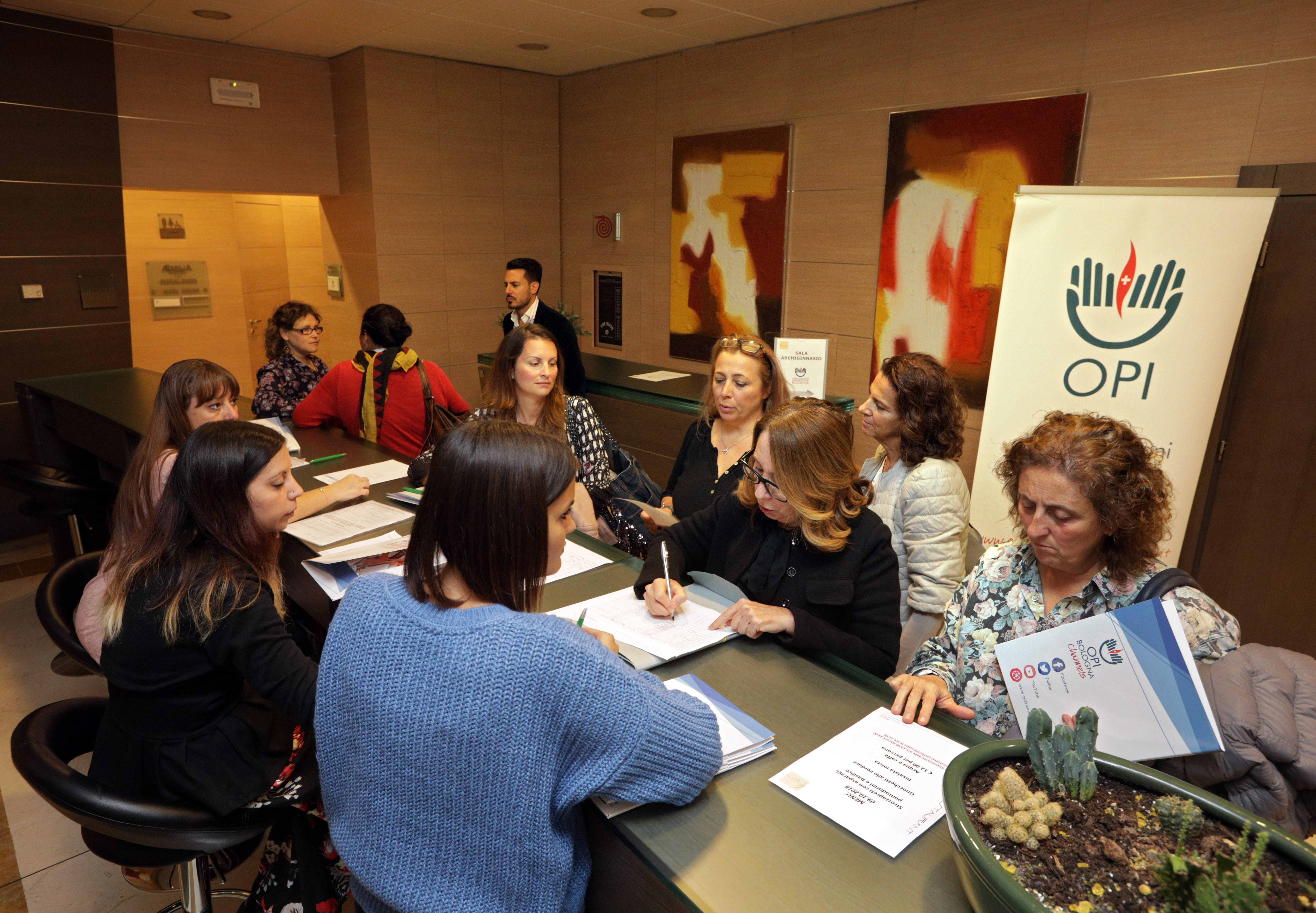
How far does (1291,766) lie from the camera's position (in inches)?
45.0

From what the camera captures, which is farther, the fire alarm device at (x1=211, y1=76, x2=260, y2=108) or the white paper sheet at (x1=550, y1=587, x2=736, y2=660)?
the fire alarm device at (x1=211, y1=76, x2=260, y2=108)

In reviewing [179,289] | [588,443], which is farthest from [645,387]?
[179,289]

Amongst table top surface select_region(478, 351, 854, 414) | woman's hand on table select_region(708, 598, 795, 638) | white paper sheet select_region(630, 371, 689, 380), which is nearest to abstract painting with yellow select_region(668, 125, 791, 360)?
table top surface select_region(478, 351, 854, 414)

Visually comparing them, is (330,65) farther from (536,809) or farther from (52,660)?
(536,809)

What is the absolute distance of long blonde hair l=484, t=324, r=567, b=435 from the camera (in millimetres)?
2973

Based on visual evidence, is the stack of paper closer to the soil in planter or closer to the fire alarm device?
the soil in planter

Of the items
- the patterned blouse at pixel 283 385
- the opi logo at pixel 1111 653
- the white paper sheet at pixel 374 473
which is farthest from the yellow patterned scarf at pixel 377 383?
the opi logo at pixel 1111 653

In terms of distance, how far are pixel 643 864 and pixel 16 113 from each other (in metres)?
6.07

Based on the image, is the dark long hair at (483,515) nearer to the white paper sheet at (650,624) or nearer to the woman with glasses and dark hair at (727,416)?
the white paper sheet at (650,624)

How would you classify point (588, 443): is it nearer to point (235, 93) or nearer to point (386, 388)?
point (386, 388)

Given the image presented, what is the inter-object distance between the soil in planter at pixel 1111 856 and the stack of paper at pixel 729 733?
0.38 m

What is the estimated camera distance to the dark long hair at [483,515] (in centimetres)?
111

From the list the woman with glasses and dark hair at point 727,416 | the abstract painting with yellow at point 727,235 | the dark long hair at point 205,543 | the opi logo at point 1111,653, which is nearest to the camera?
the opi logo at point 1111,653

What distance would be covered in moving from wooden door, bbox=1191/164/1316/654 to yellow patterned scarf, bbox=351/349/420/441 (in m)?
3.81
